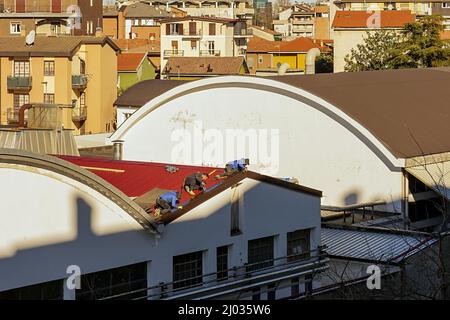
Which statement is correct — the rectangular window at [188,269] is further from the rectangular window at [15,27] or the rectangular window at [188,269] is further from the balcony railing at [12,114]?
the rectangular window at [15,27]

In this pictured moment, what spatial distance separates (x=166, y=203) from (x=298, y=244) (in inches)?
115

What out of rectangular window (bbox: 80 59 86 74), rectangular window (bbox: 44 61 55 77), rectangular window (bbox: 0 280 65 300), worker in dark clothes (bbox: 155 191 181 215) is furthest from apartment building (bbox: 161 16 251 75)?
rectangular window (bbox: 0 280 65 300)

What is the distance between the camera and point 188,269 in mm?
13953

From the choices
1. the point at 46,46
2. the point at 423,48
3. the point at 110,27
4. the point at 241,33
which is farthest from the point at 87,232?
the point at 110,27

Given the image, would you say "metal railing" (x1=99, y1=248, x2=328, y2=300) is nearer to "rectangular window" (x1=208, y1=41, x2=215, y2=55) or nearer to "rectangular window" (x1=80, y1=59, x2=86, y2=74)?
"rectangular window" (x1=80, y1=59, x2=86, y2=74)

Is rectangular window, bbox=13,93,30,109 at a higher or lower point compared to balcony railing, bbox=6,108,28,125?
higher

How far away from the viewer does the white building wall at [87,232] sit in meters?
11.4

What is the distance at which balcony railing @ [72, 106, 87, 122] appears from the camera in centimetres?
4516

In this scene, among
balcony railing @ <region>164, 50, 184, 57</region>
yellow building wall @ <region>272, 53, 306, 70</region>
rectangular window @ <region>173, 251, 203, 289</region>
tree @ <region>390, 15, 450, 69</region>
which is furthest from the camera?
balcony railing @ <region>164, 50, 184, 57</region>

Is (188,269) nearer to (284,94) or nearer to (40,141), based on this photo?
(40,141)

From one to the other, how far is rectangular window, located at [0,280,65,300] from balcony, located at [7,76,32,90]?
3393 centimetres

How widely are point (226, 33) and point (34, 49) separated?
22566 mm

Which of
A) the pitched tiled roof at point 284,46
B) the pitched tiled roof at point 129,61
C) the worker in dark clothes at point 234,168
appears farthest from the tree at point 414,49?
the worker in dark clothes at point 234,168
